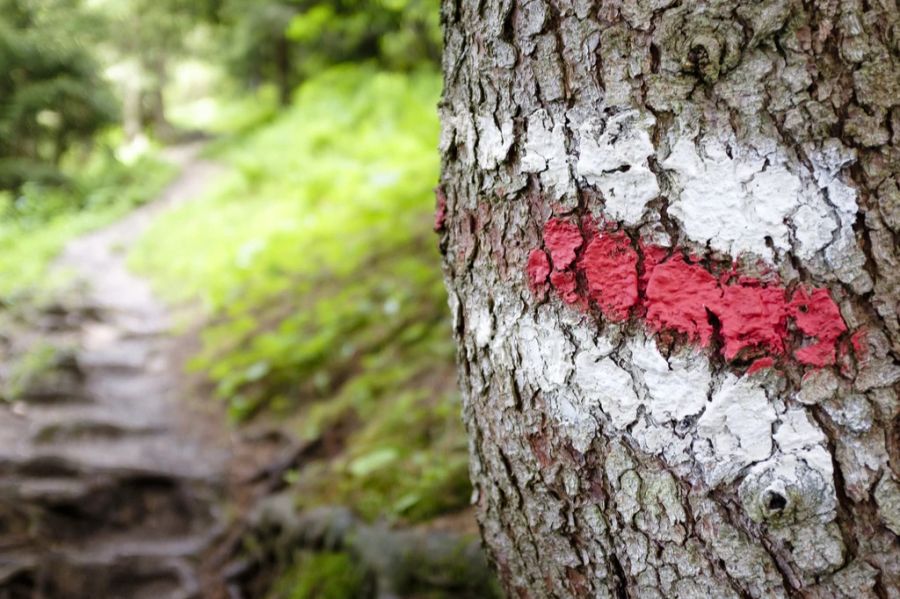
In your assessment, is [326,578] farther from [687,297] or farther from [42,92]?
[42,92]

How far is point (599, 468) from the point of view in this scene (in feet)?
3.67

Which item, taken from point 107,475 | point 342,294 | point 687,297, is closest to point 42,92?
point 342,294

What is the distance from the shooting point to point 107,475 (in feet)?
14.7

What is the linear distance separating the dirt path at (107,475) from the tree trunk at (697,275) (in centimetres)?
346

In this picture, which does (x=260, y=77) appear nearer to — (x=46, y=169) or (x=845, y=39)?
(x=46, y=169)

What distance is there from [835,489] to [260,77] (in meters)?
20.0

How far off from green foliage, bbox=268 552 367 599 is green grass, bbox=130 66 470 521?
0.25m

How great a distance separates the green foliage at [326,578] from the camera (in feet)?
9.02

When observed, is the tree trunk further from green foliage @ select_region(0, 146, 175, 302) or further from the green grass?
green foliage @ select_region(0, 146, 175, 302)

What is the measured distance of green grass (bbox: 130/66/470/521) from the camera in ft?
11.5

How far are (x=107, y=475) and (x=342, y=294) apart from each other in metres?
2.32

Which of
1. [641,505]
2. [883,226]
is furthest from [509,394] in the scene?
[883,226]

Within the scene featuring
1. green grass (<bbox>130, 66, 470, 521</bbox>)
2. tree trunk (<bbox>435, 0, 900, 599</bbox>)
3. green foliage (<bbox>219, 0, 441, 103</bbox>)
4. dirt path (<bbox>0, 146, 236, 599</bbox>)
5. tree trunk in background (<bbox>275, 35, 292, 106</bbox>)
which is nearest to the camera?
tree trunk (<bbox>435, 0, 900, 599</bbox>)

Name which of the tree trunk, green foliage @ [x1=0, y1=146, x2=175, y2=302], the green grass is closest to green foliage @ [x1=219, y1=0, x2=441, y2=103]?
the green grass
